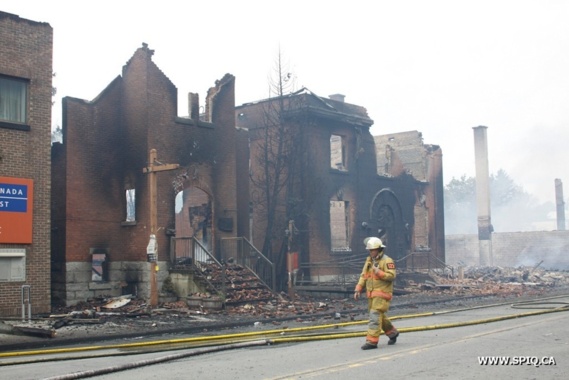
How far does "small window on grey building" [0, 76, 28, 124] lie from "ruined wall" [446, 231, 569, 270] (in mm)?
41303

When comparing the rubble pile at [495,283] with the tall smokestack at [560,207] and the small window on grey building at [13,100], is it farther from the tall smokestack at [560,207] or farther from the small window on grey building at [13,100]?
the tall smokestack at [560,207]

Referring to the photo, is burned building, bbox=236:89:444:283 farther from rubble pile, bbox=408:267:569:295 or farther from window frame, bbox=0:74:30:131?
window frame, bbox=0:74:30:131

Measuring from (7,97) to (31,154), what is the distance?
64.6 inches

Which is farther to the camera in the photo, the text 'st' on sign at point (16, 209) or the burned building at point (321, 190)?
the burned building at point (321, 190)

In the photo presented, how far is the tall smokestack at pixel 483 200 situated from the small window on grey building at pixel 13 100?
42.1 meters

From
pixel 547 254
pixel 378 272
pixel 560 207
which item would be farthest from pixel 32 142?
pixel 560 207

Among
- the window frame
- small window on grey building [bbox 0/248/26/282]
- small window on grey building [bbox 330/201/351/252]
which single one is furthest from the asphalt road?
small window on grey building [bbox 330/201/351/252]

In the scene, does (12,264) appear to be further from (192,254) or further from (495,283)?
(495,283)

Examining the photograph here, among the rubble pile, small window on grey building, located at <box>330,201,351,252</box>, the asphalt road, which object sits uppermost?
small window on grey building, located at <box>330,201,351,252</box>

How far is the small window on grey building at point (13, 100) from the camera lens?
1805cm

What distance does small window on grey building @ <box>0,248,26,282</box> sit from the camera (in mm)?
17328

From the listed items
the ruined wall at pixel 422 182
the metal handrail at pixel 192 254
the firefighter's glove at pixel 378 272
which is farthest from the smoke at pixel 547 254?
the firefighter's glove at pixel 378 272

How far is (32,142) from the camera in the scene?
18.3 m

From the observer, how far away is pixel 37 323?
16250 mm
